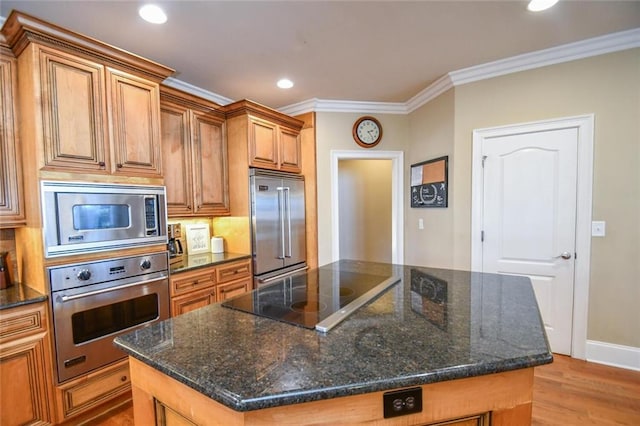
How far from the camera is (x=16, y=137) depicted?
5.74 feet

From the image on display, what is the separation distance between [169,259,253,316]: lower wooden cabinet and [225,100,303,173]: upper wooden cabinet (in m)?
1.02

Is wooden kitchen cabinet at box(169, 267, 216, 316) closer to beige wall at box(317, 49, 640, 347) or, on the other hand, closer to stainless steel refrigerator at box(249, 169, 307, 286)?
stainless steel refrigerator at box(249, 169, 307, 286)

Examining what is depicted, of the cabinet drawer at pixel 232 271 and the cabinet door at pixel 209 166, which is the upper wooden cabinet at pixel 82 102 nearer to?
the cabinet door at pixel 209 166

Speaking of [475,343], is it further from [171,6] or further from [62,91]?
[62,91]

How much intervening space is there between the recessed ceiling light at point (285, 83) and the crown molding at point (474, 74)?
46 centimetres

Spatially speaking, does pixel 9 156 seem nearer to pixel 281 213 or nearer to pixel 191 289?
pixel 191 289

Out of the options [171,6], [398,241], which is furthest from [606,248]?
[171,6]

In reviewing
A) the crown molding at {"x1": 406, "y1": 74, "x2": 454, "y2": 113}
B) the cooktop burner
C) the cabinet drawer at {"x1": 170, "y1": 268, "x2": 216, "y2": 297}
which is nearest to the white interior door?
the crown molding at {"x1": 406, "y1": 74, "x2": 454, "y2": 113}

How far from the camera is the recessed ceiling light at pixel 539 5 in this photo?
5.82 feet

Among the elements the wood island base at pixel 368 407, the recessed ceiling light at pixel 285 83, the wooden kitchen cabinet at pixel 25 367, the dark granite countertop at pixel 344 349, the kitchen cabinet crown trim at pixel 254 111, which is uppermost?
the recessed ceiling light at pixel 285 83

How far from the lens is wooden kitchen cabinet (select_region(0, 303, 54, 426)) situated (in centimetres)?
152

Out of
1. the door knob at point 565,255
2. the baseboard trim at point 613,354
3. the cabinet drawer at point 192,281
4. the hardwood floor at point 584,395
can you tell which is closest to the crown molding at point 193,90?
the cabinet drawer at point 192,281

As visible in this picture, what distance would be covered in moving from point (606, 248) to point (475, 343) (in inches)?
89.4

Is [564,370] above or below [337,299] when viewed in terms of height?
below
